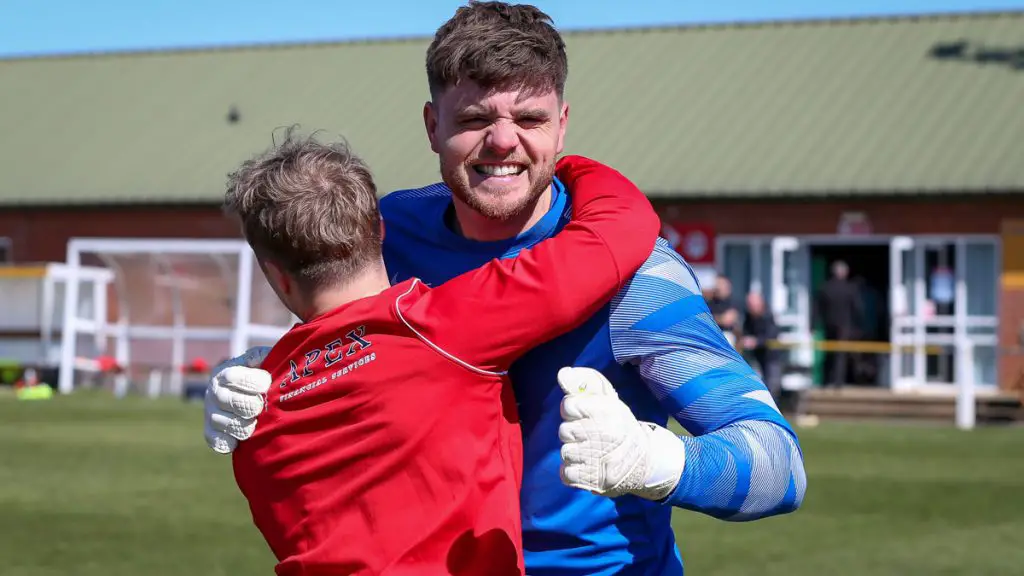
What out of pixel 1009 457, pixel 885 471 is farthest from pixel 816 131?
pixel 885 471

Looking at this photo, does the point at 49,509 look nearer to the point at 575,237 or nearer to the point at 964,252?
the point at 575,237

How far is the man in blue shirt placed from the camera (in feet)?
10.2

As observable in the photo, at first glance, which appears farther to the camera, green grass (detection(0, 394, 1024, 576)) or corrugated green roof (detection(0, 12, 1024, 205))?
corrugated green roof (detection(0, 12, 1024, 205))

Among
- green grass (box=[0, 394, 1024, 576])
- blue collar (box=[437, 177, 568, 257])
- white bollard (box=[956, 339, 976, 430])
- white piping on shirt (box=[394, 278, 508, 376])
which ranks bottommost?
white bollard (box=[956, 339, 976, 430])

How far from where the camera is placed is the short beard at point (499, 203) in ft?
11.4

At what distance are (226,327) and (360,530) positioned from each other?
2671cm

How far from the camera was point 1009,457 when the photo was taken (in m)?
16.7

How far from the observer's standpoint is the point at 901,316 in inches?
1101

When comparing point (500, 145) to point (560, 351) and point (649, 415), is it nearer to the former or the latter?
point (560, 351)

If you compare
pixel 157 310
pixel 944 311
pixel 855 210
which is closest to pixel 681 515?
pixel 944 311

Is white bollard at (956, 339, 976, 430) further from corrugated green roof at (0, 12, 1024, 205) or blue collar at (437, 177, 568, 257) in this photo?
blue collar at (437, 177, 568, 257)

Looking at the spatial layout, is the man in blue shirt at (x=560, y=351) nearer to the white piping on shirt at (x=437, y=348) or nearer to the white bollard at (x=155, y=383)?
the white piping on shirt at (x=437, y=348)

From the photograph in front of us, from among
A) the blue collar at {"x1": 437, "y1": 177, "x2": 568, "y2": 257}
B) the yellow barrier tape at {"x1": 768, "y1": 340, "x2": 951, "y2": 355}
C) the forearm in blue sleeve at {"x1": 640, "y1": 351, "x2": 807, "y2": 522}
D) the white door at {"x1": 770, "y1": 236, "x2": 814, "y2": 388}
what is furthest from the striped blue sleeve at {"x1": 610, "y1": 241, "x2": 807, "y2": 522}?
the white door at {"x1": 770, "y1": 236, "x2": 814, "y2": 388}

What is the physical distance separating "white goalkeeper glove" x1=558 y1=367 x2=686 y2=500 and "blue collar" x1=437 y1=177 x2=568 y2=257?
2.21 feet
